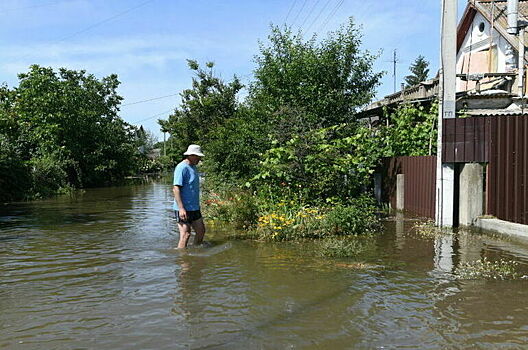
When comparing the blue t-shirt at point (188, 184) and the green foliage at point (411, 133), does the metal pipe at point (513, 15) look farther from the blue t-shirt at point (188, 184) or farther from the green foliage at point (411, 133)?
the blue t-shirt at point (188, 184)

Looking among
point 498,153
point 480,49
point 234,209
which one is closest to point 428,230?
point 498,153

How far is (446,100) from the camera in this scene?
1006 centimetres

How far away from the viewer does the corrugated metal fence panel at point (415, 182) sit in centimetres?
1158

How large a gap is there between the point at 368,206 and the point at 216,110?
23.8 metres

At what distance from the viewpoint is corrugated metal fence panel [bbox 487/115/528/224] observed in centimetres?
916

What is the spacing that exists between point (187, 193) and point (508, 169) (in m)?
6.24

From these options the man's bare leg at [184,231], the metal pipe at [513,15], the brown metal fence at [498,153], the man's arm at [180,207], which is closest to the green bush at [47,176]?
the man's bare leg at [184,231]

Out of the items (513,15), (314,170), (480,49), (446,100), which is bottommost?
(314,170)

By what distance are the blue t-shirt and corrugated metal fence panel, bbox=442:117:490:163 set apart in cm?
535

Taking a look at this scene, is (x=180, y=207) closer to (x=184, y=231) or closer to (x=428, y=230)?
(x=184, y=231)

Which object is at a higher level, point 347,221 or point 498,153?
point 498,153

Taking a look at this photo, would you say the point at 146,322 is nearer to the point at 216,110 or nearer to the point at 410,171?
the point at 410,171

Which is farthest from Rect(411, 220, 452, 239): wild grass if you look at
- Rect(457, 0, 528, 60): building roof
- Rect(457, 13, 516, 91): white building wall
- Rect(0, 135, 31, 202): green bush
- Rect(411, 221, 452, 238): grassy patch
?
Rect(0, 135, 31, 202): green bush

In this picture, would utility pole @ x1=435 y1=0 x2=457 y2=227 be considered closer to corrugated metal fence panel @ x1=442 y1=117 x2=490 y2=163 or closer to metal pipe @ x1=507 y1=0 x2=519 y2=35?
corrugated metal fence panel @ x1=442 y1=117 x2=490 y2=163
